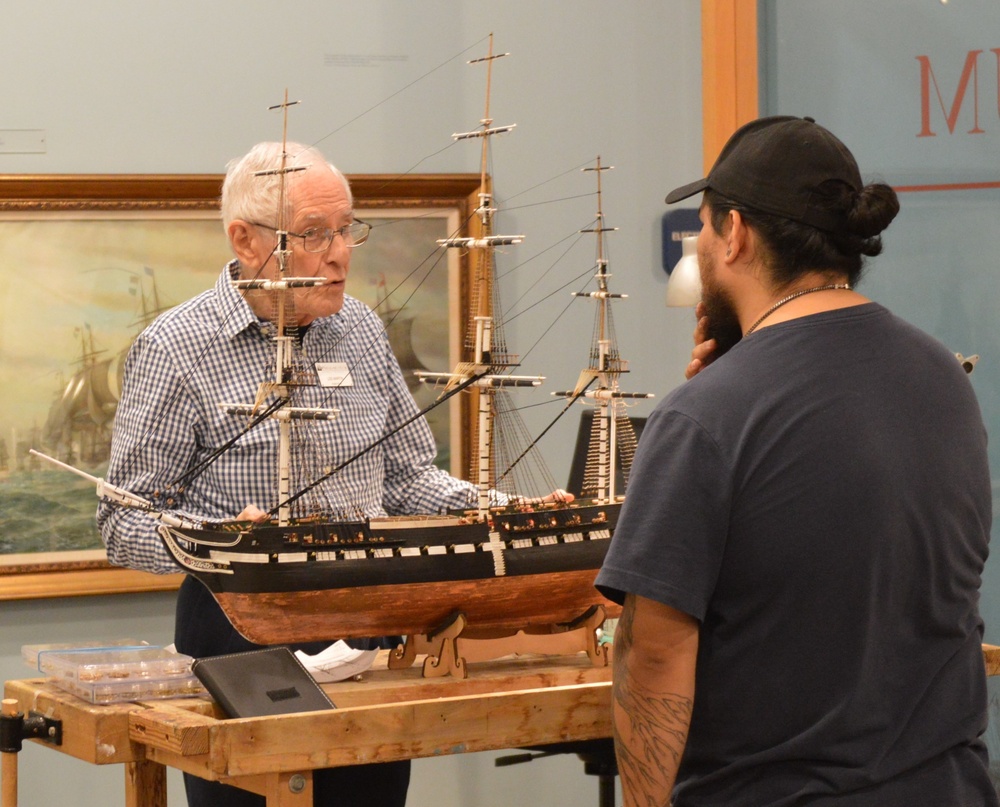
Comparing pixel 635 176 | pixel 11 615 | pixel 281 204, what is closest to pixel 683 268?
pixel 635 176

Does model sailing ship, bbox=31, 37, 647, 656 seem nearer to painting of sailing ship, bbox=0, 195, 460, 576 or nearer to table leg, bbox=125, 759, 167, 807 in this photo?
table leg, bbox=125, 759, 167, 807

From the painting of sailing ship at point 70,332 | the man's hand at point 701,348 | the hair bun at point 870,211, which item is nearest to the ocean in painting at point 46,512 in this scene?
the painting of sailing ship at point 70,332

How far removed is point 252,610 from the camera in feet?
7.99

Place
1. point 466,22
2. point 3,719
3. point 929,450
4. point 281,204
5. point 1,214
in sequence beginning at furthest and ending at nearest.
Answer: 1. point 466,22
2. point 1,214
3. point 281,204
4. point 3,719
5. point 929,450

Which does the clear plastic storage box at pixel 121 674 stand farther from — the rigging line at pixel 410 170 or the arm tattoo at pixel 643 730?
the rigging line at pixel 410 170

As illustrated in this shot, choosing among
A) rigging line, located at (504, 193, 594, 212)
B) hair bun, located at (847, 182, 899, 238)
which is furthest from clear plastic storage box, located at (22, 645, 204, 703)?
rigging line, located at (504, 193, 594, 212)

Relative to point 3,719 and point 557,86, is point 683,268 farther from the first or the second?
point 3,719

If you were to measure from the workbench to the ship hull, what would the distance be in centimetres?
13

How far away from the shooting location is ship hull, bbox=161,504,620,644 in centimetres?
243

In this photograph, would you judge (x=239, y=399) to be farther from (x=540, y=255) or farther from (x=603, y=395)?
(x=540, y=255)

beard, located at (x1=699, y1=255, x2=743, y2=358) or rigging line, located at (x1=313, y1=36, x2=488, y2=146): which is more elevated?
rigging line, located at (x1=313, y1=36, x2=488, y2=146)

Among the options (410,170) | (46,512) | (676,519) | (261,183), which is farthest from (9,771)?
(410,170)

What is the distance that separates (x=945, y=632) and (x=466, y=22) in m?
3.15

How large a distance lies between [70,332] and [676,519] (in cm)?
285
